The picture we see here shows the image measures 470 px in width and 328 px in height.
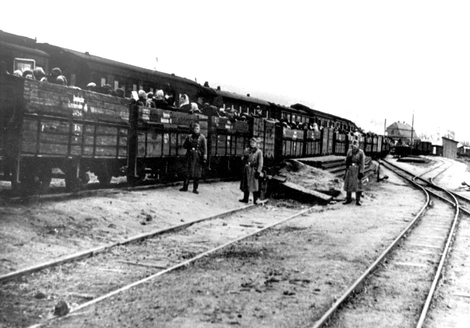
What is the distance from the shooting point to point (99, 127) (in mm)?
11078

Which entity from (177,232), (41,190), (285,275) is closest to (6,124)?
(41,190)

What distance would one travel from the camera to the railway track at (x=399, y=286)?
515cm

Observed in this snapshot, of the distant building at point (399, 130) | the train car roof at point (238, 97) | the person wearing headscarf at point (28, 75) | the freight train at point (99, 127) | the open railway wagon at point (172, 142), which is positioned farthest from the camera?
the distant building at point (399, 130)

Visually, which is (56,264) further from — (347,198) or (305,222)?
(347,198)

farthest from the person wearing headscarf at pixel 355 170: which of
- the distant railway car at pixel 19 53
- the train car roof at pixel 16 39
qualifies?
the train car roof at pixel 16 39

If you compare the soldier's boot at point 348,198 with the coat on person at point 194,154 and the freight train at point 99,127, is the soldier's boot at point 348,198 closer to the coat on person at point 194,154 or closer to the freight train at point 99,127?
the freight train at point 99,127

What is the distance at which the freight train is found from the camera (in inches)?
358

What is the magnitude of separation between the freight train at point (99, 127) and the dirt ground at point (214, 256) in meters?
0.78

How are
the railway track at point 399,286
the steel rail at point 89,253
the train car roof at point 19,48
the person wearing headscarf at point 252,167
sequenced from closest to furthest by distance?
the railway track at point 399,286 → the steel rail at point 89,253 → the person wearing headscarf at point 252,167 → the train car roof at point 19,48

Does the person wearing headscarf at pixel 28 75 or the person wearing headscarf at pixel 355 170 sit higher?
the person wearing headscarf at pixel 28 75

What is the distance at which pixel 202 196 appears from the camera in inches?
528

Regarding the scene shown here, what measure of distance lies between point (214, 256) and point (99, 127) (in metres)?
4.76

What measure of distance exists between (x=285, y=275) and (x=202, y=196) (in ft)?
22.8

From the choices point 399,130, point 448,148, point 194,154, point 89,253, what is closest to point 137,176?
point 194,154
